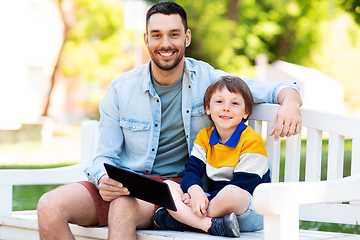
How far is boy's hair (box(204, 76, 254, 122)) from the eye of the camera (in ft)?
8.48

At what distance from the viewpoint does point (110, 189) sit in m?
2.40

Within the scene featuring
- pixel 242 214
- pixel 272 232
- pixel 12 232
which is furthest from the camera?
pixel 12 232

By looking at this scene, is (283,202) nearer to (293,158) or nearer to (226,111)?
(226,111)

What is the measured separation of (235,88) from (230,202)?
0.70m

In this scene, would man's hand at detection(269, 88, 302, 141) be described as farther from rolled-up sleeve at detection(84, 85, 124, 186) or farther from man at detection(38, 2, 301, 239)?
rolled-up sleeve at detection(84, 85, 124, 186)

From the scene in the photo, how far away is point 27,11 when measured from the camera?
19250mm

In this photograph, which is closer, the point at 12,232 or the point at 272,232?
the point at 272,232

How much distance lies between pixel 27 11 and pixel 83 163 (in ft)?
57.6

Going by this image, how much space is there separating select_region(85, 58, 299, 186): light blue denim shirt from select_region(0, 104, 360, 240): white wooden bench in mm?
331

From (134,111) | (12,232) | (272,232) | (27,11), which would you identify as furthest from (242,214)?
(27,11)

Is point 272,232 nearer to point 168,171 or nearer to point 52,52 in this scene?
point 168,171

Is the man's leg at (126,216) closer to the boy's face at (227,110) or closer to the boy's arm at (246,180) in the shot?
the boy's arm at (246,180)

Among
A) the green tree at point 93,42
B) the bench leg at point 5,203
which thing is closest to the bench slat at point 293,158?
the bench leg at point 5,203

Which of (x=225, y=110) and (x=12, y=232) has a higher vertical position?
(x=225, y=110)
